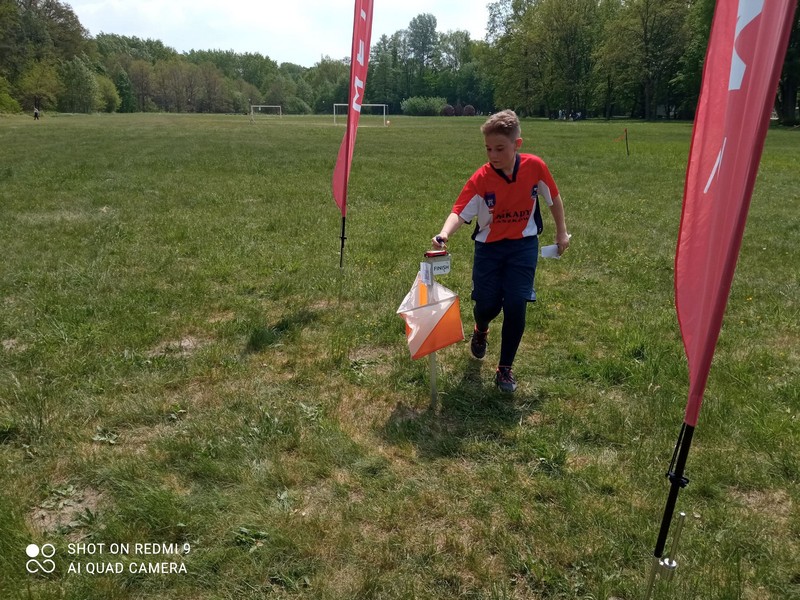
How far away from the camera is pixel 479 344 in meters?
4.53

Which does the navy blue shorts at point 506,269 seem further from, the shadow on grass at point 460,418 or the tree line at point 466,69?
the tree line at point 466,69

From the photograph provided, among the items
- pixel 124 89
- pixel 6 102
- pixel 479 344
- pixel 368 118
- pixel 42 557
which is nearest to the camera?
pixel 42 557

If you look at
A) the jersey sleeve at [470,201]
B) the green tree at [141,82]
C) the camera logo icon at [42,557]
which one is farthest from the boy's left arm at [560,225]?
the green tree at [141,82]

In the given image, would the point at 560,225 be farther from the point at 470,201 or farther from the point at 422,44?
the point at 422,44

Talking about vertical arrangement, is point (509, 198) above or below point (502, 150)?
below

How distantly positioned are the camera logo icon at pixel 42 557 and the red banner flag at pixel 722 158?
2.68m

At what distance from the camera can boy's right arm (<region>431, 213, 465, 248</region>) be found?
3.71 meters

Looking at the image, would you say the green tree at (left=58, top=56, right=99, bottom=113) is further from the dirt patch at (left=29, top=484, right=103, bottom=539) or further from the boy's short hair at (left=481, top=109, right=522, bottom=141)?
the dirt patch at (left=29, top=484, right=103, bottom=539)

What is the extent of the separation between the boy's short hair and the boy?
0.05m

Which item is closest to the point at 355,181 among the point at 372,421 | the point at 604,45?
the point at 372,421

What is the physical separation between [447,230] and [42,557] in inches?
111

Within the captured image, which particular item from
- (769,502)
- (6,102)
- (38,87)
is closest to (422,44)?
(38,87)

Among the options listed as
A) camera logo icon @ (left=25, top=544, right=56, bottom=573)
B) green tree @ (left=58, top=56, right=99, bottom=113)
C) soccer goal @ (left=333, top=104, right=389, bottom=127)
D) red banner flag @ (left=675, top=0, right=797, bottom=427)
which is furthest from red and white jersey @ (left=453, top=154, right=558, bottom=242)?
green tree @ (left=58, top=56, right=99, bottom=113)

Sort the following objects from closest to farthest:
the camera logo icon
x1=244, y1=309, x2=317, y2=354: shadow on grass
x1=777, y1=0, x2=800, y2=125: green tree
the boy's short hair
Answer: the camera logo icon < the boy's short hair < x1=244, y1=309, x2=317, y2=354: shadow on grass < x1=777, y1=0, x2=800, y2=125: green tree
